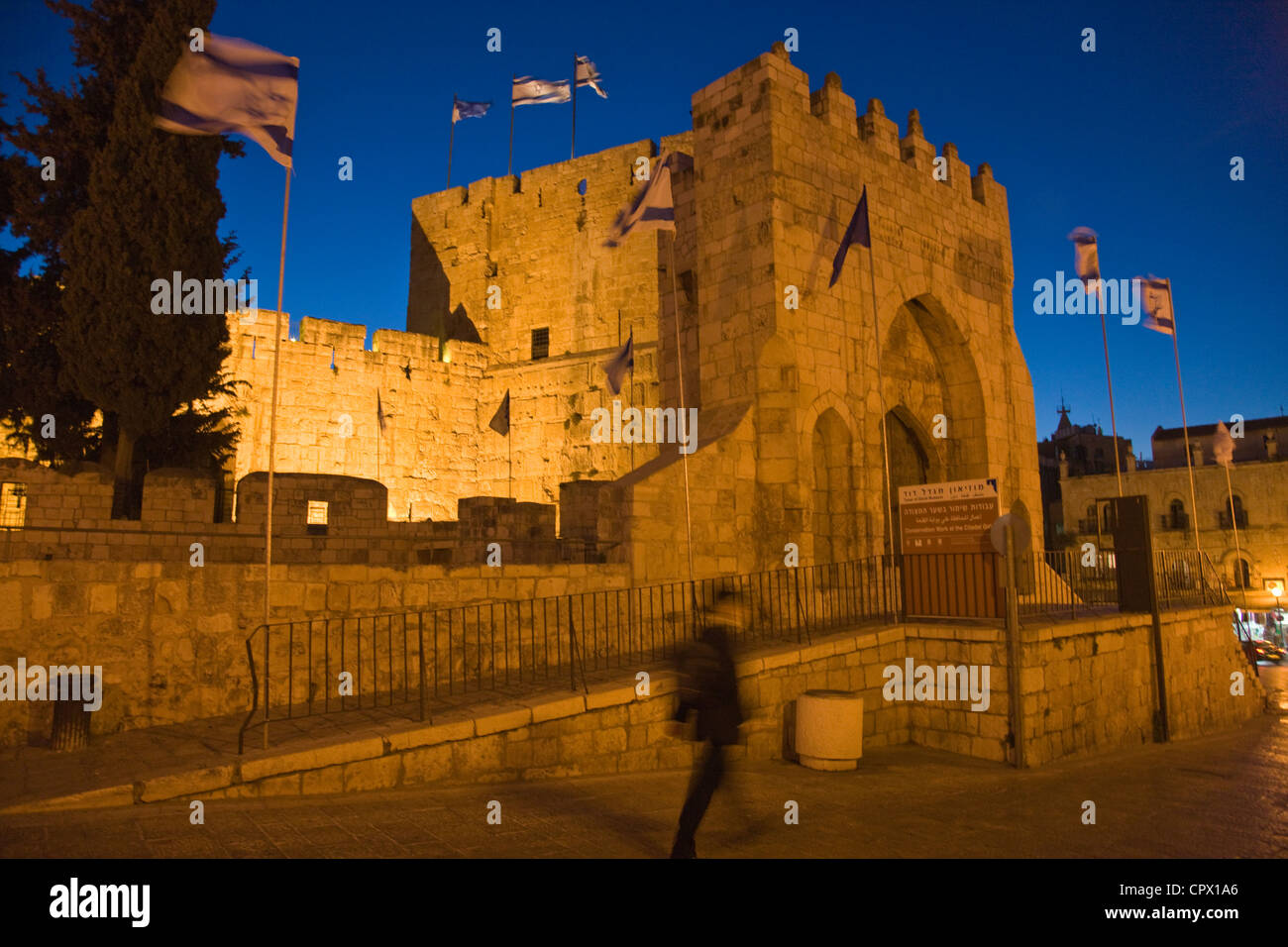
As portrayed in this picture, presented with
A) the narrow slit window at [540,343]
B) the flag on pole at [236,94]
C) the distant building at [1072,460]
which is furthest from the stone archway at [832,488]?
the distant building at [1072,460]

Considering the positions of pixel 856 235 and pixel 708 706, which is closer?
pixel 708 706

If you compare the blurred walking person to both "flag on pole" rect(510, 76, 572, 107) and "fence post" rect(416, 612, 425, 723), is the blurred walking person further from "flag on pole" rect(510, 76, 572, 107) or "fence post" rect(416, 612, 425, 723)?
"flag on pole" rect(510, 76, 572, 107)

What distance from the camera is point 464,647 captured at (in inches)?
321

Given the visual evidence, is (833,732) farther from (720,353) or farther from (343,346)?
(343,346)

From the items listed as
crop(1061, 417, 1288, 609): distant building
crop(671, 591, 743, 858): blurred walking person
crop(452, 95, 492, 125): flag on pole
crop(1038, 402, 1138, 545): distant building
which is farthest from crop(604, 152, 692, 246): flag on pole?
crop(1038, 402, 1138, 545): distant building

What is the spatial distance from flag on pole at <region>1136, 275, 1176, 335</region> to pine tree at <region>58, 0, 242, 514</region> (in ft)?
59.7

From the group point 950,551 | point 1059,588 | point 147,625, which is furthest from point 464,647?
point 1059,588

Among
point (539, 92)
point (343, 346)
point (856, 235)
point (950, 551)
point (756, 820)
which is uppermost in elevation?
point (539, 92)

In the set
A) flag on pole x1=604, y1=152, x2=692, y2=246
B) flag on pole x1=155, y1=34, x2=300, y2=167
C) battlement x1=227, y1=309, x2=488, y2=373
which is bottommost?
flag on pole x1=155, y1=34, x2=300, y2=167

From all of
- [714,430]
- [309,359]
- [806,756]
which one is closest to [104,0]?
[309,359]

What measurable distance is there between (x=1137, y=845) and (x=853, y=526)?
673 centimetres

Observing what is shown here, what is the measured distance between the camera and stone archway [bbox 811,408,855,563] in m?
12.1

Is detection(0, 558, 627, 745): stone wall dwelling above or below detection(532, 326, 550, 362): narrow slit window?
below

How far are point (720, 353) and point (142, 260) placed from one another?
8877 mm
